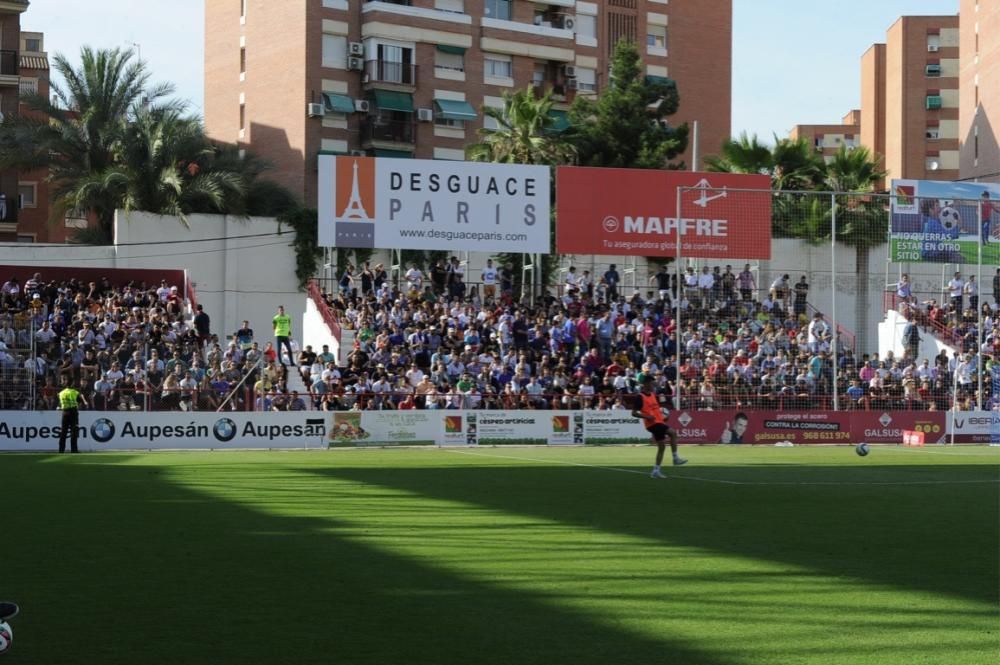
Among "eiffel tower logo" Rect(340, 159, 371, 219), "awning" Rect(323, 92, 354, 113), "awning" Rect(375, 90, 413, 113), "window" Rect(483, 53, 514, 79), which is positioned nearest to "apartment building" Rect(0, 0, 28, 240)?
"awning" Rect(323, 92, 354, 113)

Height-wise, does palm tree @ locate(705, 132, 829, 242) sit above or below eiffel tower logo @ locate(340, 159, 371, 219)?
above

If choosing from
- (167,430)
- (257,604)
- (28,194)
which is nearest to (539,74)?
(28,194)

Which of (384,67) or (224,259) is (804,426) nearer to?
(224,259)

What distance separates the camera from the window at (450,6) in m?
66.2

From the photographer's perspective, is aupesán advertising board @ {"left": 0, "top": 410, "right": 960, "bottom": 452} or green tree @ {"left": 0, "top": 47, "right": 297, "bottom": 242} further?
green tree @ {"left": 0, "top": 47, "right": 297, "bottom": 242}

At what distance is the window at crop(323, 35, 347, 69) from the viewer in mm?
63562

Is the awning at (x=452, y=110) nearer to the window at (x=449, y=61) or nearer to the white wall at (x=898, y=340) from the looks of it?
the window at (x=449, y=61)

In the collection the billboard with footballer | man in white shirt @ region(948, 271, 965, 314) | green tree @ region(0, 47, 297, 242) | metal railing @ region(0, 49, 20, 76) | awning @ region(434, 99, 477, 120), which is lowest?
man in white shirt @ region(948, 271, 965, 314)

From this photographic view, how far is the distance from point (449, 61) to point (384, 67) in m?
4.22

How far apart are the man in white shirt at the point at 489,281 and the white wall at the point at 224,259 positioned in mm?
8867

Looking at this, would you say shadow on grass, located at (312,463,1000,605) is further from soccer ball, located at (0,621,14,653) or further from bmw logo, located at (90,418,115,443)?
A: bmw logo, located at (90,418,115,443)

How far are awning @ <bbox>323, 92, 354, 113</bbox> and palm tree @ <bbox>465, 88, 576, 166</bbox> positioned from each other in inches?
279

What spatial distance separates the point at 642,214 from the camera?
45.9 m

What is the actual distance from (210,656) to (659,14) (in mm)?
72974
